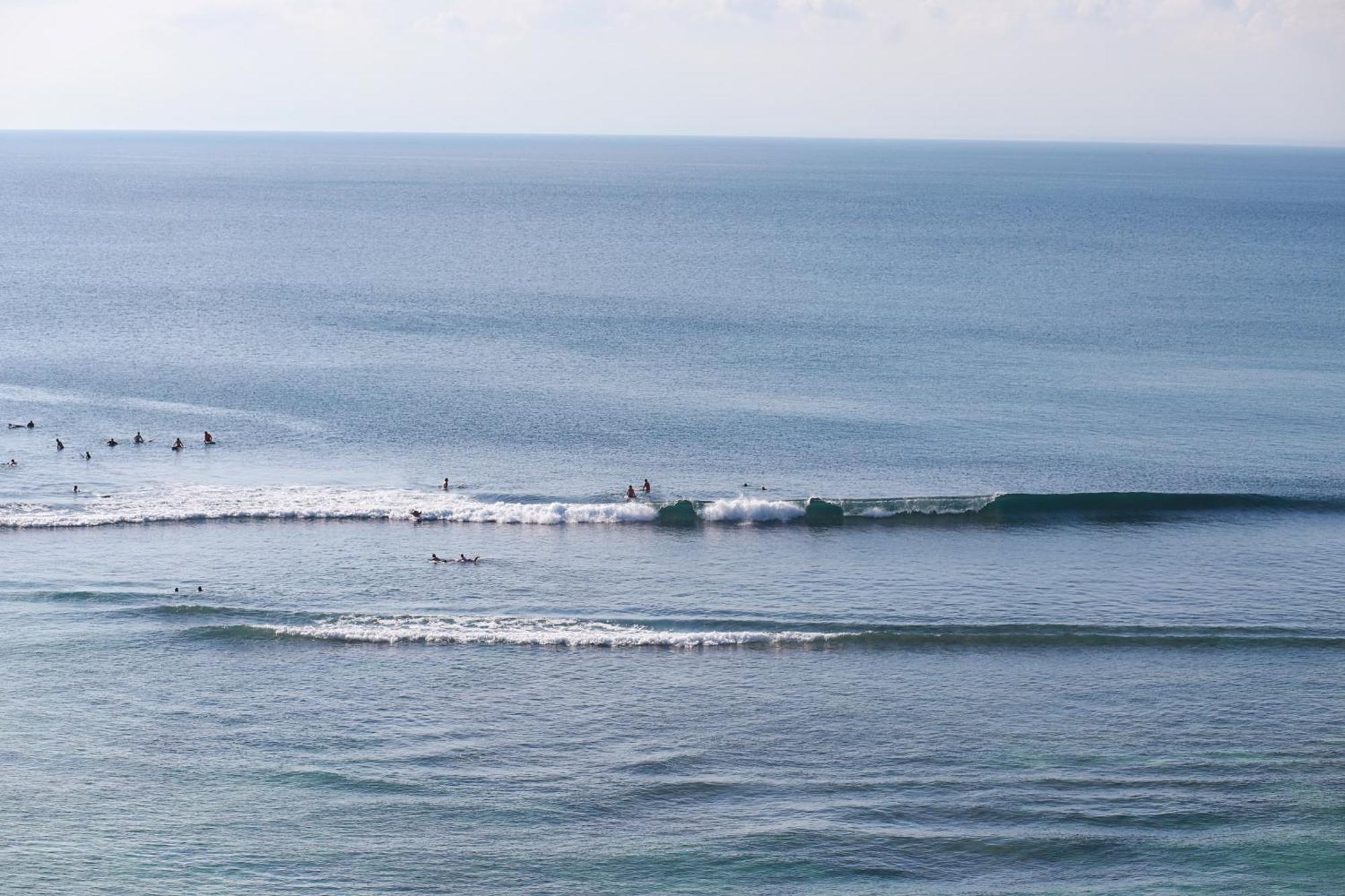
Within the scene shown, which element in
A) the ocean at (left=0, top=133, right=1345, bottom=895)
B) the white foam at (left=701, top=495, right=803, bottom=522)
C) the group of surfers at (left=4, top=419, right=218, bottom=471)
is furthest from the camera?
the group of surfers at (left=4, top=419, right=218, bottom=471)

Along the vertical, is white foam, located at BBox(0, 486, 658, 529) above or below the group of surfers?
below

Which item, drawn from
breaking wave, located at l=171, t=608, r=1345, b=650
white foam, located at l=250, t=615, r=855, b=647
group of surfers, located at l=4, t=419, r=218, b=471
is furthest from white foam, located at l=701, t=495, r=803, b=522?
group of surfers, located at l=4, t=419, r=218, b=471

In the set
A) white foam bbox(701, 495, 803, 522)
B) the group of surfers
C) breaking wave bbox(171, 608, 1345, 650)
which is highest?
the group of surfers

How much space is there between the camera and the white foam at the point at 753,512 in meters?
69.6

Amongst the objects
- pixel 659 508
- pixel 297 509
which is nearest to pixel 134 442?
pixel 297 509

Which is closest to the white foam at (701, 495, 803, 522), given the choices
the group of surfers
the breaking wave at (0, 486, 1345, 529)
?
the breaking wave at (0, 486, 1345, 529)

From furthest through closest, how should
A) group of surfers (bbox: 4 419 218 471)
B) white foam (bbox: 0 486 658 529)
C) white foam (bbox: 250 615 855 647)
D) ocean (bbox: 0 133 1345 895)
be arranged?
group of surfers (bbox: 4 419 218 471) → white foam (bbox: 0 486 658 529) → white foam (bbox: 250 615 855 647) → ocean (bbox: 0 133 1345 895)

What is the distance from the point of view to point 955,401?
90.1m

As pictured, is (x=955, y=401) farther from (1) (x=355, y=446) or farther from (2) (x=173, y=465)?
(2) (x=173, y=465)

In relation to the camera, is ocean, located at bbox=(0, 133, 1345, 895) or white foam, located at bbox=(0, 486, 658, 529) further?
white foam, located at bbox=(0, 486, 658, 529)

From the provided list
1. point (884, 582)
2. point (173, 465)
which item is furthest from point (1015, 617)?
point (173, 465)

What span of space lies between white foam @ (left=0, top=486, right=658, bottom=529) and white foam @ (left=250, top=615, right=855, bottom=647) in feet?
45.3

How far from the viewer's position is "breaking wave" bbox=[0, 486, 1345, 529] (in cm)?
6888

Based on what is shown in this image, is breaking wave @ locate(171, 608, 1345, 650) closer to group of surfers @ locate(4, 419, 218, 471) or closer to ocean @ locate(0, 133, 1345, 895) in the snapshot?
ocean @ locate(0, 133, 1345, 895)
